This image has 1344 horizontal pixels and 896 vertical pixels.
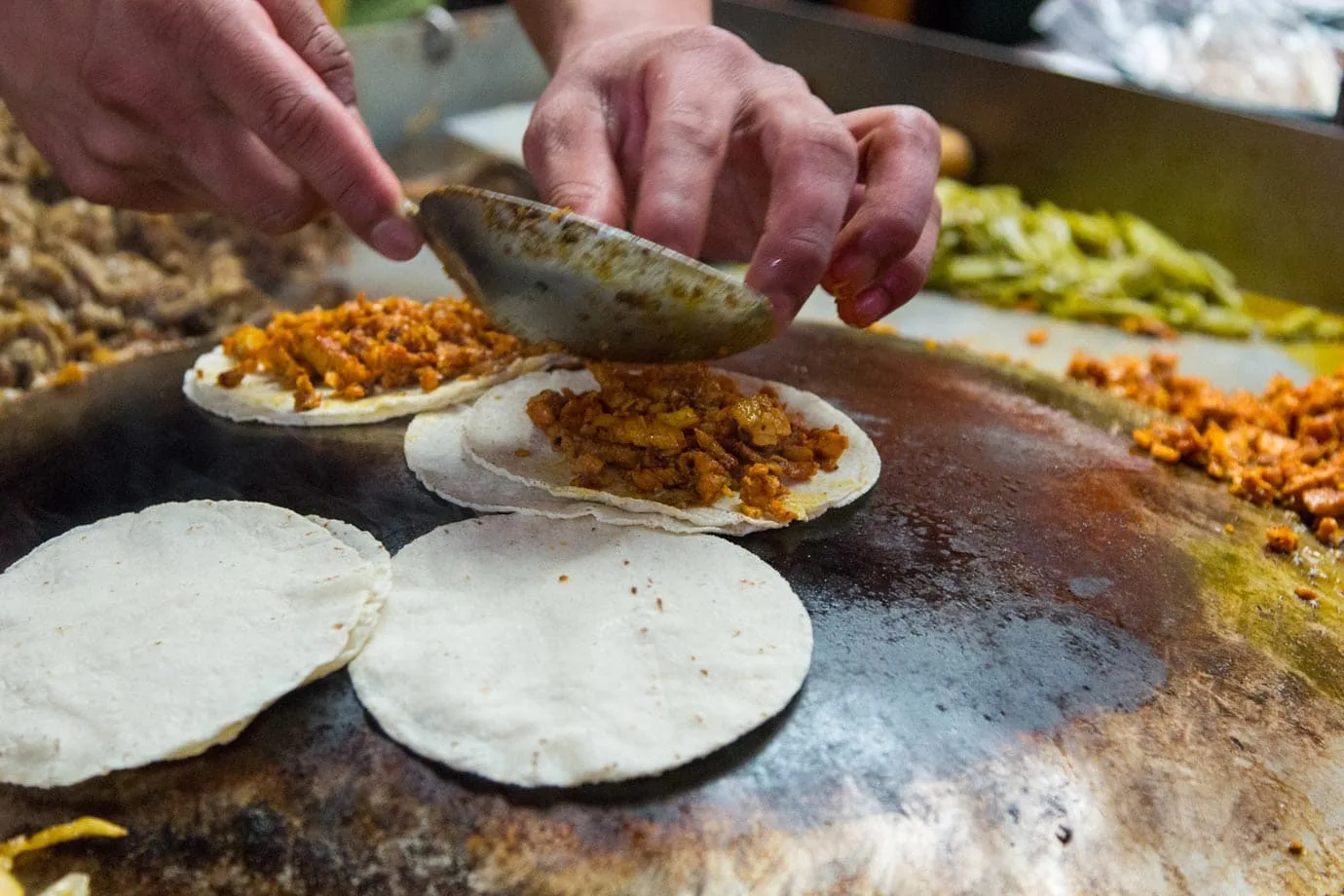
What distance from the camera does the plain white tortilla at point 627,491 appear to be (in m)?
2.10

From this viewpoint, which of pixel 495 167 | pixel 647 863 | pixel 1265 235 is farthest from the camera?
pixel 495 167

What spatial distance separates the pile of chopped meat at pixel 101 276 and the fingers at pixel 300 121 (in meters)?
1.46

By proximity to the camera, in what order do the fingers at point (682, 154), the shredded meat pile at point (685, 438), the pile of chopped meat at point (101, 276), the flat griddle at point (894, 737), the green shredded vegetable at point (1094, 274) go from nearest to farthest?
the flat griddle at point (894, 737)
the fingers at point (682, 154)
the shredded meat pile at point (685, 438)
the pile of chopped meat at point (101, 276)
the green shredded vegetable at point (1094, 274)

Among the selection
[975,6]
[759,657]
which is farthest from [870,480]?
[975,6]

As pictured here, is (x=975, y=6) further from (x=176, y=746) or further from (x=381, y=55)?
(x=176, y=746)

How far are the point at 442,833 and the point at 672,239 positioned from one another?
1.10m

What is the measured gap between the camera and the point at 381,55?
5.00 m

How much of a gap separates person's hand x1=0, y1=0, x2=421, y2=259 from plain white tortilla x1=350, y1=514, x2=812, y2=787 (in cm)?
74

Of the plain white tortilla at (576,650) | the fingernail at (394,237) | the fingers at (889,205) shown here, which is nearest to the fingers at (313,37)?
the fingernail at (394,237)

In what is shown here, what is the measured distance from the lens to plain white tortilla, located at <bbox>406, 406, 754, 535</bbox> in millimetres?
2082

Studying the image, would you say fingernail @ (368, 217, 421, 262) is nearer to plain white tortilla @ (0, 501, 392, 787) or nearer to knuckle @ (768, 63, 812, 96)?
plain white tortilla @ (0, 501, 392, 787)

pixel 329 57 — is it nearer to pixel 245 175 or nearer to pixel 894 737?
pixel 245 175

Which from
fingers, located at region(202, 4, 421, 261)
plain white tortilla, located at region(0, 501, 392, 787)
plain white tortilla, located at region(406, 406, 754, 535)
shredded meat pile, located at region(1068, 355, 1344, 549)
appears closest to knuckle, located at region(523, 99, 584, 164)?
fingers, located at region(202, 4, 421, 261)

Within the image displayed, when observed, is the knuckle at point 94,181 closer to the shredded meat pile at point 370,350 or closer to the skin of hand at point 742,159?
the shredded meat pile at point 370,350
